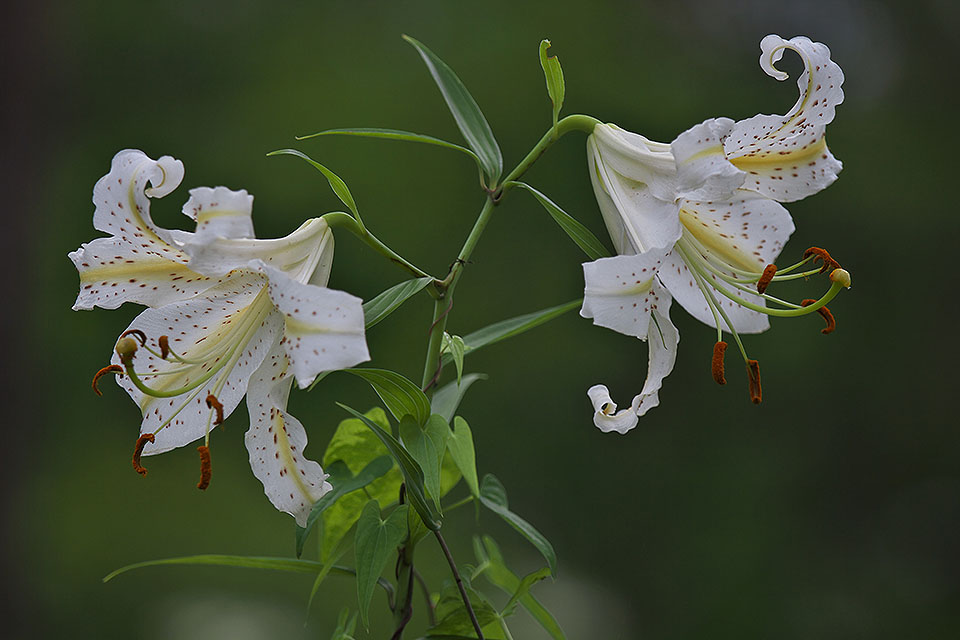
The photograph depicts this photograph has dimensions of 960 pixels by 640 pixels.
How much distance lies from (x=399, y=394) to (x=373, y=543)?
3.6 inches

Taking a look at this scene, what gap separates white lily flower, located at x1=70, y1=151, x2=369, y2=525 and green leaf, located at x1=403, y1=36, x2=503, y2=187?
127 mm

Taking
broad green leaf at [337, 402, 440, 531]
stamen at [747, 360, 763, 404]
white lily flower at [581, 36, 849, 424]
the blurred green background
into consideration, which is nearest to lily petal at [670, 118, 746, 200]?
white lily flower at [581, 36, 849, 424]

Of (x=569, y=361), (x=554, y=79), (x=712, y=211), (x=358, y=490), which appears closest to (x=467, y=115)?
(x=554, y=79)

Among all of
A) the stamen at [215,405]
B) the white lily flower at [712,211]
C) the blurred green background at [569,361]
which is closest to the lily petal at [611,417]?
the white lily flower at [712,211]

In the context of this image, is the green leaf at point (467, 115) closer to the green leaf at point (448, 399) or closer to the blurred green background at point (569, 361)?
the green leaf at point (448, 399)

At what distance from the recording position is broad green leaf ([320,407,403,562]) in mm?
661

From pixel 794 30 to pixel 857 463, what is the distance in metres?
1.01

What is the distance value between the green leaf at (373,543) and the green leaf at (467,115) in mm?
223

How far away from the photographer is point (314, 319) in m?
0.45

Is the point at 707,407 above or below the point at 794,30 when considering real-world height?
below

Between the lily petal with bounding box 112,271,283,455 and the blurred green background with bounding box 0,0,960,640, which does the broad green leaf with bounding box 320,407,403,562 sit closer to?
the lily petal with bounding box 112,271,283,455

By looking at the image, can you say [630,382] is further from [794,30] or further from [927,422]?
[794,30]

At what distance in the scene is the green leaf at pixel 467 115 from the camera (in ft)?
1.97

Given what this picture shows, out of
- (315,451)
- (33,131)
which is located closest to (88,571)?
(315,451)
